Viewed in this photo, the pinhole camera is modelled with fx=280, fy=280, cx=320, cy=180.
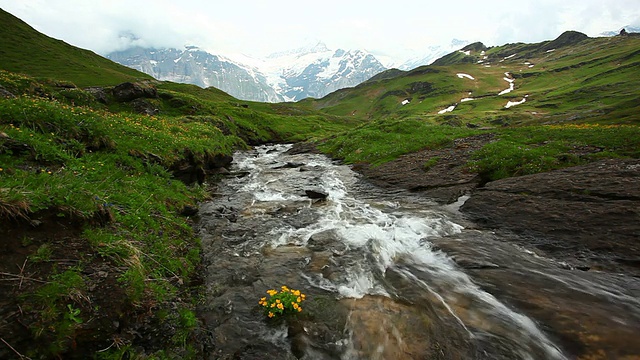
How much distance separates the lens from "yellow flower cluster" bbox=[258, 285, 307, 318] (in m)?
7.02

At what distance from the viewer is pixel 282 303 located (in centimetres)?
714

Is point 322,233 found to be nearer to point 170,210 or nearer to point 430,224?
point 430,224

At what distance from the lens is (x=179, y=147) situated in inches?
758

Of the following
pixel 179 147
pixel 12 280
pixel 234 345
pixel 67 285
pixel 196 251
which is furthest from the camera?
pixel 179 147

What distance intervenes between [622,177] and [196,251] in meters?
18.3

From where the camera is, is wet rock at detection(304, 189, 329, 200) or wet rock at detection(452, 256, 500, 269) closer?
wet rock at detection(452, 256, 500, 269)

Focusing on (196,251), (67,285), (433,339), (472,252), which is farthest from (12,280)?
(472,252)

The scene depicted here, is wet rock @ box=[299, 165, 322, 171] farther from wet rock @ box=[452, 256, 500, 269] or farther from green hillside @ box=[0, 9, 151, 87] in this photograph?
green hillside @ box=[0, 9, 151, 87]

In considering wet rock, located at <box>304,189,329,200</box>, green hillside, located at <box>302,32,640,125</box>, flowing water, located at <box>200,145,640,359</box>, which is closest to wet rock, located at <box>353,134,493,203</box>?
flowing water, located at <box>200,145,640,359</box>

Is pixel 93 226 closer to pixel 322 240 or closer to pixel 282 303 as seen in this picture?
pixel 282 303

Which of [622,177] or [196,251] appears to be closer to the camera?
[196,251]

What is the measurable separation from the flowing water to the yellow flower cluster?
0.85ft

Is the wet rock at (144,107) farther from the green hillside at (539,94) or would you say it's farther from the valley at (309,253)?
the green hillside at (539,94)

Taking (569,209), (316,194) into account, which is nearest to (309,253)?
(316,194)
